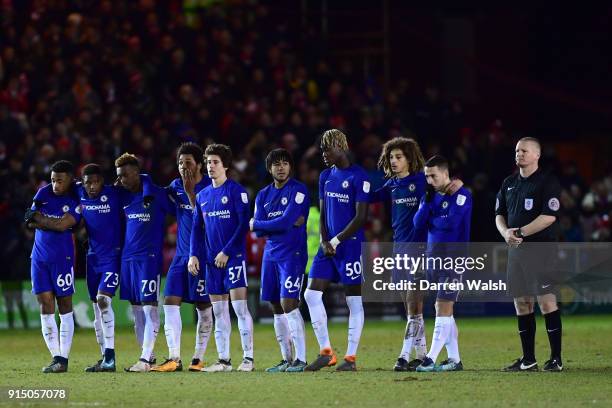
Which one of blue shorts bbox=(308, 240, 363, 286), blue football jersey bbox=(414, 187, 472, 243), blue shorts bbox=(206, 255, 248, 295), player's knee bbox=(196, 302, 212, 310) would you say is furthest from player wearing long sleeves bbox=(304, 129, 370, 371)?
player's knee bbox=(196, 302, 212, 310)

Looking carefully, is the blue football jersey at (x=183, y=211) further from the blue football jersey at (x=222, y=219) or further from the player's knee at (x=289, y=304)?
the player's knee at (x=289, y=304)

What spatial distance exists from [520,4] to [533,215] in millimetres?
19257

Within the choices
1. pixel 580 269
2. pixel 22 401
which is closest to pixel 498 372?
pixel 22 401

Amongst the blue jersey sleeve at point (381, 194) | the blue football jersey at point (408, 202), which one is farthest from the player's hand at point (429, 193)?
the blue jersey sleeve at point (381, 194)

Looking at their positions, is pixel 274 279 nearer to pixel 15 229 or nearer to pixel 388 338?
pixel 388 338

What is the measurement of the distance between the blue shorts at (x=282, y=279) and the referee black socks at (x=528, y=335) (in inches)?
93.7

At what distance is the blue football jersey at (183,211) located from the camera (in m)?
14.5

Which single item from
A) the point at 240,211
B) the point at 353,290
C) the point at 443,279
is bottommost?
the point at 353,290

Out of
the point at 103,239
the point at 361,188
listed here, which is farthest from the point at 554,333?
the point at 103,239

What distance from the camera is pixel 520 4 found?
32.3 meters

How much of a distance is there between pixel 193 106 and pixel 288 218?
1186cm

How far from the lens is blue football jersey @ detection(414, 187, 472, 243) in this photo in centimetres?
1388

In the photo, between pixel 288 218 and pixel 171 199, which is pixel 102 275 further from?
pixel 288 218

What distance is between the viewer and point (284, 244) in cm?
1398
